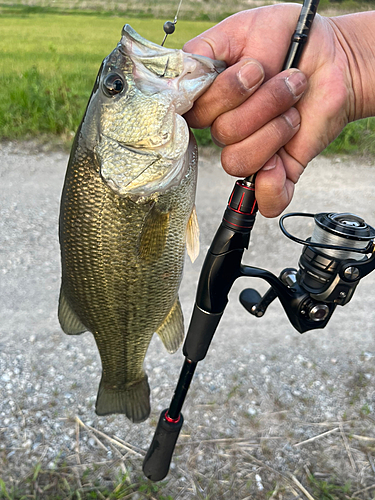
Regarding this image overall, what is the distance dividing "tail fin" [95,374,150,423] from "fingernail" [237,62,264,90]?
1.21 meters

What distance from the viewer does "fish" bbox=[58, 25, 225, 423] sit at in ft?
3.78

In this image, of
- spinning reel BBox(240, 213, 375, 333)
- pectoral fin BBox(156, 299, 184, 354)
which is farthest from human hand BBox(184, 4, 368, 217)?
pectoral fin BBox(156, 299, 184, 354)

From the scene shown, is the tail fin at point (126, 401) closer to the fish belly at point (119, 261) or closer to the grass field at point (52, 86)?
the fish belly at point (119, 261)

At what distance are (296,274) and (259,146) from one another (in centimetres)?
66

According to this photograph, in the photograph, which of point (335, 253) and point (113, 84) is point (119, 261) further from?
point (335, 253)

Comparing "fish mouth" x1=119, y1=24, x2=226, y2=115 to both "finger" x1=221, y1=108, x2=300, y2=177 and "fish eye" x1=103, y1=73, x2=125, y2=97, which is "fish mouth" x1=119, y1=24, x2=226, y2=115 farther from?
"finger" x1=221, y1=108, x2=300, y2=177

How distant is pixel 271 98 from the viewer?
1.19m

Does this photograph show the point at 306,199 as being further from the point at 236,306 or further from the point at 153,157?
the point at 153,157

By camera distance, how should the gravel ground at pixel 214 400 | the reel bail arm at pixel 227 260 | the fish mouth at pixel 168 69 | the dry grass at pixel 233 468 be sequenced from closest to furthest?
the fish mouth at pixel 168 69 < the reel bail arm at pixel 227 260 < the dry grass at pixel 233 468 < the gravel ground at pixel 214 400

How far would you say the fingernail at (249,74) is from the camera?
1.13m

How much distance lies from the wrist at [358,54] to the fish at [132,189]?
23.8 inches

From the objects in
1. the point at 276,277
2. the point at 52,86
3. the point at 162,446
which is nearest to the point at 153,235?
the point at 276,277

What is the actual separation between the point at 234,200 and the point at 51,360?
1.93 metres

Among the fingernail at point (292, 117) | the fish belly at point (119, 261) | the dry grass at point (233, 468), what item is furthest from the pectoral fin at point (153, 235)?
the dry grass at point (233, 468)
